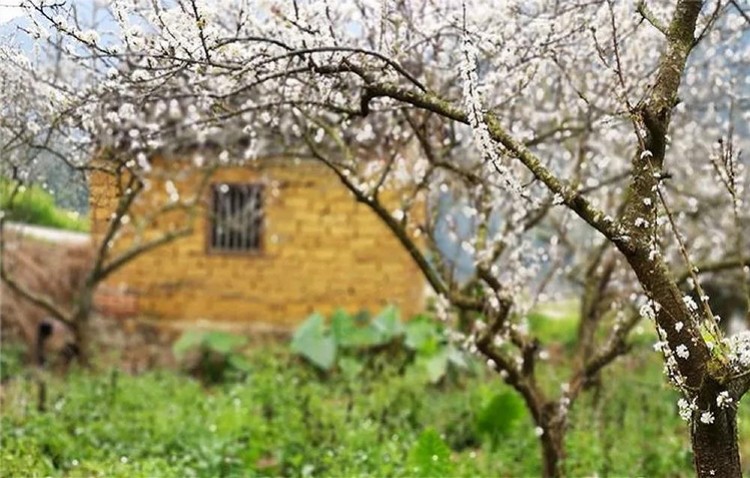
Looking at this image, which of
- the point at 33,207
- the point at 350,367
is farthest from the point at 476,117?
the point at 350,367

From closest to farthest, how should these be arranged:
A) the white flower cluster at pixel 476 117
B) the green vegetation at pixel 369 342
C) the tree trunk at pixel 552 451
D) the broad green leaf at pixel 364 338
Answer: the white flower cluster at pixel 476 117
the tree trunk at pixel 552 451
the green vegetation at pixel 369 342
the broad green leaf at pixel 364 338

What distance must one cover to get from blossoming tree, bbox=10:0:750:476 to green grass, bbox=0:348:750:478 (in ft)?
2.90

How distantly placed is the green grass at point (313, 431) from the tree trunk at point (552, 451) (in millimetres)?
198

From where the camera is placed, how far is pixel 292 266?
1426 cm

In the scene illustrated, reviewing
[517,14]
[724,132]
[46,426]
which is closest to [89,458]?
[46,426]

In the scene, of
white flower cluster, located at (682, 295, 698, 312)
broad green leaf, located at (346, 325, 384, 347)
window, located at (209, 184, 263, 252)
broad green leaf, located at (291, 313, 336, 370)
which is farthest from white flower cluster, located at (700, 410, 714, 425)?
window, located at (209, 184, 263, 252)

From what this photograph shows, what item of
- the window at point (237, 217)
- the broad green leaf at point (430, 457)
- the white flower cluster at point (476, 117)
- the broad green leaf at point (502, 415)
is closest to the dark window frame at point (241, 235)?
the window at point (237, 217)

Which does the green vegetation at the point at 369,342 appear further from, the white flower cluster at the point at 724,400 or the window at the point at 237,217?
the white flower cluster at the point at 724,400

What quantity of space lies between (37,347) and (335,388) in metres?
4.05

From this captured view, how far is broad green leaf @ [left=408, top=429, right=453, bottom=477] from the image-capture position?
6.95m

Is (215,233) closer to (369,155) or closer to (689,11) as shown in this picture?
(369,155)

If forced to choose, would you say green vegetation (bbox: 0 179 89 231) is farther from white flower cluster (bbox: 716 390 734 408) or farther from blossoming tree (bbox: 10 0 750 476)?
white flower cluster (bbox: 716 390 734 408)

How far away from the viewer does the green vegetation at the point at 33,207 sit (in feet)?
25.1

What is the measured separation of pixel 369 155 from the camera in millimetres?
8211
